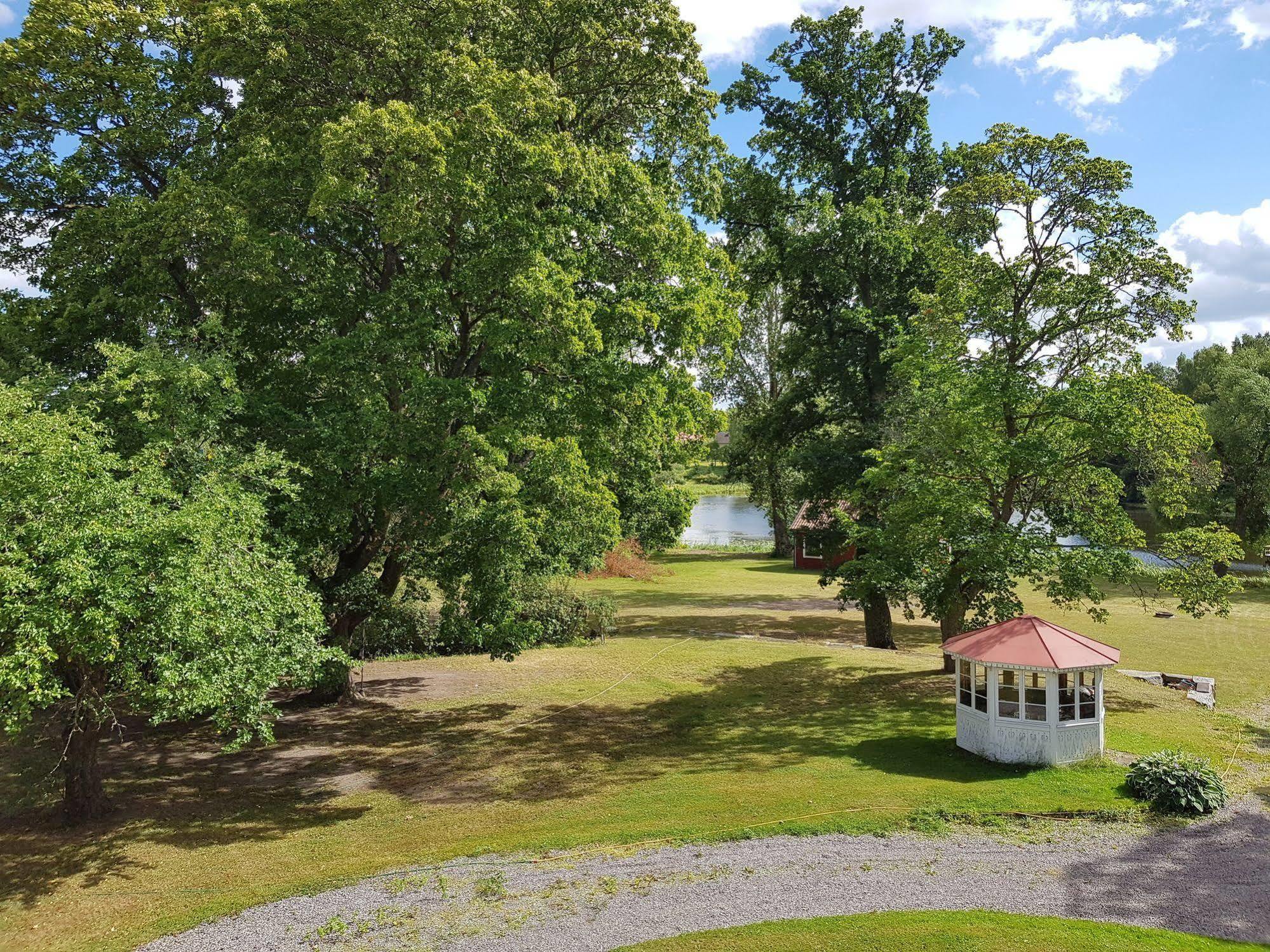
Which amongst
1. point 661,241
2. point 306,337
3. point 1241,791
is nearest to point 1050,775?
point 1241,791

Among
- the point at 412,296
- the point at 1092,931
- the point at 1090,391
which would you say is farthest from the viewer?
the point at 1090,391

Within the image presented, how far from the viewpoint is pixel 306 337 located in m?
A: 17.5

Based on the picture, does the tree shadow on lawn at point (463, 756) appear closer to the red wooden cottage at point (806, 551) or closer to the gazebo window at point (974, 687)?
the gazebo window at point (974, 687)

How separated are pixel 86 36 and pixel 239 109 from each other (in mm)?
3027

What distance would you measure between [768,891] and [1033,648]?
7.70 m

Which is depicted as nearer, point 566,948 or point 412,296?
point 566,948

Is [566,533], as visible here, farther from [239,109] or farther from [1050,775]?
[239,109]

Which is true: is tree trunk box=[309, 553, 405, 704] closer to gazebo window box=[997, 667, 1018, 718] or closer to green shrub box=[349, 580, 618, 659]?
green shrub box=[349, 580, 618, 659]

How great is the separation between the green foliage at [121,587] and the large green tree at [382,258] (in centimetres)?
262

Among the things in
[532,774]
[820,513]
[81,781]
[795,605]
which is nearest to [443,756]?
[532,774]

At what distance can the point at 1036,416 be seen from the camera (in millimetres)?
19719

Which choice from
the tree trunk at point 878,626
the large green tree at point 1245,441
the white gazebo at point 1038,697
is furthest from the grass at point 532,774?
the large green tree at point 1245,441

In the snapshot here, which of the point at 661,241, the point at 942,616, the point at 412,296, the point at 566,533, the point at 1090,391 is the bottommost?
the point at 942,616

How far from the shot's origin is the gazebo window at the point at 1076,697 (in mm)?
15219
